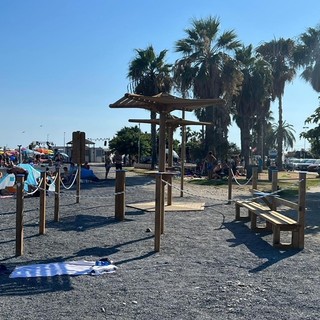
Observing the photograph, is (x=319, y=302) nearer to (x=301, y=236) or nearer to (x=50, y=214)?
(x=301, y=236)

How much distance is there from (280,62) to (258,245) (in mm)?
38700

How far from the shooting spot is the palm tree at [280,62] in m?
43.6

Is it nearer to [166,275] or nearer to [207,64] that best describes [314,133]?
[207,64]

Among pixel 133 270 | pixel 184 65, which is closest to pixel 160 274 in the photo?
pixel 133 270

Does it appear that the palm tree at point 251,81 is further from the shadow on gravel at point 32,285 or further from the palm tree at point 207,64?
the shadow on gravel at point 32,285

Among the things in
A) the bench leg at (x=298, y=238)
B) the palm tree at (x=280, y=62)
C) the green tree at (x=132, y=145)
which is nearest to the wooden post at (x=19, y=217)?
the bench leg at (x=298, y=238)

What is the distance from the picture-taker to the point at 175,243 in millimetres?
7938

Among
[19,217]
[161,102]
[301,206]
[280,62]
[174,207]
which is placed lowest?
[174,207]

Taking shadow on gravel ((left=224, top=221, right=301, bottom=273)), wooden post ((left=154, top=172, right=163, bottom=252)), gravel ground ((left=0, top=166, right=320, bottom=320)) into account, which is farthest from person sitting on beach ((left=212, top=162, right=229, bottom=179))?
wooden post ((left=154, top=172, right=163, bottom=252))

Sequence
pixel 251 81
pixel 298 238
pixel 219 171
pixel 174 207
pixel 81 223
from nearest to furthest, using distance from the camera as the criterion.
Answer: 1. pixel 298 238
2. pixel 81 223
3. pixel 174 207
4. pixel 219 171
5. pixel 251 81

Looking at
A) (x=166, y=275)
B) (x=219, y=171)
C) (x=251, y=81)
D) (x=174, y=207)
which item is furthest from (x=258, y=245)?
(x=251, y=81)

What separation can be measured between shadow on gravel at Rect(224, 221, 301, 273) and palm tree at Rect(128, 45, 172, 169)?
25.9m

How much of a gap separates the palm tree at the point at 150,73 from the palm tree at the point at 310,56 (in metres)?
9.77

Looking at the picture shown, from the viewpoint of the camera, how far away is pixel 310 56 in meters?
29.5
